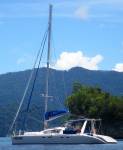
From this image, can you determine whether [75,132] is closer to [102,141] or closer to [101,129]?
[102,141]

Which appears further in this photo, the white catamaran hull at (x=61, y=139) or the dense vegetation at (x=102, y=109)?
the dense vegetation at (x=102, y=109)

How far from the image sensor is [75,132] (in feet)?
315

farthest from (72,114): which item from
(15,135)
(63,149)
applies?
(63,149)

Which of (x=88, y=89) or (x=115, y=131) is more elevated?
(x=88, y=89)

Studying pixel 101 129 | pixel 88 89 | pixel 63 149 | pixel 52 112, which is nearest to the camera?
pixel 63 149

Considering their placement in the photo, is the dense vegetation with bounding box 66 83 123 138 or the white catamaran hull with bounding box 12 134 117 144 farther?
the dense vegetation with bounding box 66 83 123 138

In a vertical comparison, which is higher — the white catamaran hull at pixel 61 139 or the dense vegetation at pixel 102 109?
the dense vegetation at pixel 102 109

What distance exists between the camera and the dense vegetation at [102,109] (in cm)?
13762

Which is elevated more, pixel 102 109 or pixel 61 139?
pixel 102 109

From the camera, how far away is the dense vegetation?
452ft

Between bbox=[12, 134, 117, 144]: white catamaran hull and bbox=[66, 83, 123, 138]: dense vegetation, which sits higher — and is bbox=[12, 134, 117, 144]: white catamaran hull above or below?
below

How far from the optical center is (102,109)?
13775 cm

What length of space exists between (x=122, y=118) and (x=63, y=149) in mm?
66285

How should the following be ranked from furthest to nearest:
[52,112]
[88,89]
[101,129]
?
[88,89], [101,129], [52,112]
